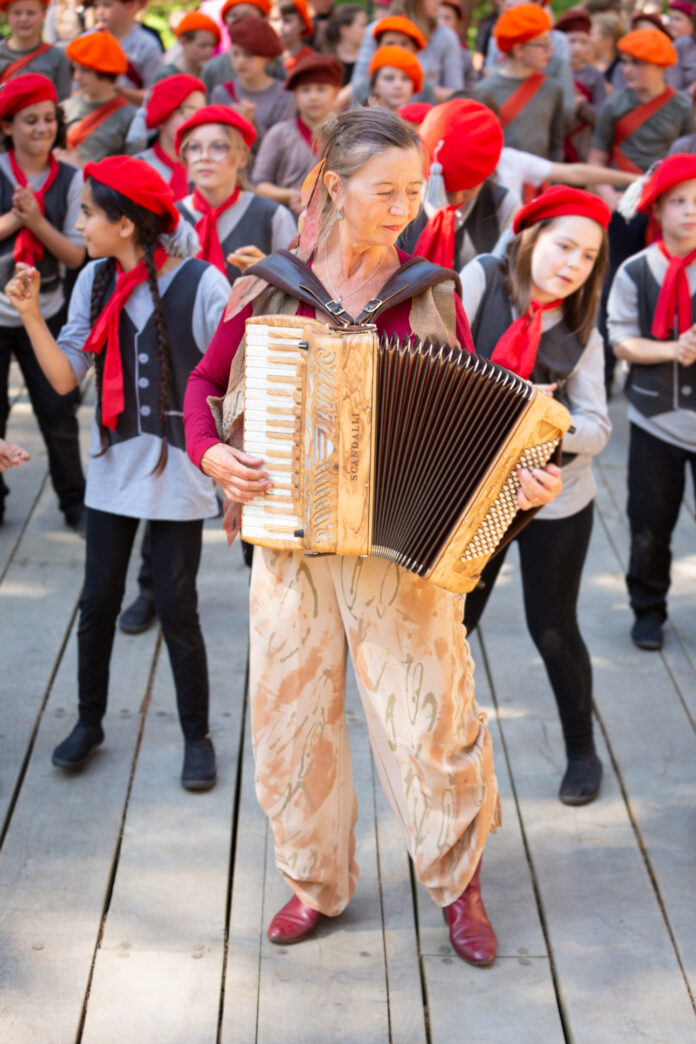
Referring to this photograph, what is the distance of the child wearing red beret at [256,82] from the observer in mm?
6641

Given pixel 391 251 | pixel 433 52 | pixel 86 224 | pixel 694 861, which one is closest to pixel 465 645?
pixel 391 251

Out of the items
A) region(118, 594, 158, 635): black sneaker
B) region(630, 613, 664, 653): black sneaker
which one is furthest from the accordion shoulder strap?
region(630, 613, 664, 653): black sneaker

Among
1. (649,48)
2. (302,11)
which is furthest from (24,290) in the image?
(302,11)

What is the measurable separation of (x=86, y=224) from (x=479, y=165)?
141cm

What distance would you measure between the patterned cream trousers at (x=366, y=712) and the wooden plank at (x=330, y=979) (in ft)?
0.64

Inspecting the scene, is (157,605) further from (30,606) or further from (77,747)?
(30,606)

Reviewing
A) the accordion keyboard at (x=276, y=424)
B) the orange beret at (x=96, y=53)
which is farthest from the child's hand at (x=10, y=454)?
the orange beret at (x=96, y=53)

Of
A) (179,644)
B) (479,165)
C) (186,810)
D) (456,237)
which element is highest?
(479,165)

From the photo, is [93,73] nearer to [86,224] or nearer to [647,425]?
[86,224]

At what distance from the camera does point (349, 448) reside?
2467mm

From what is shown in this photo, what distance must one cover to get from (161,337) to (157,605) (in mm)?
816

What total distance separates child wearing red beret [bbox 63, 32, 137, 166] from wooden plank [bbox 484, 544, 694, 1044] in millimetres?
3666

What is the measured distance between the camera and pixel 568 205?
3246mm

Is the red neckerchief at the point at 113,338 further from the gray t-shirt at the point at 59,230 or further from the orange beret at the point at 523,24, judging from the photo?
the orange beret at the point at 523,24
